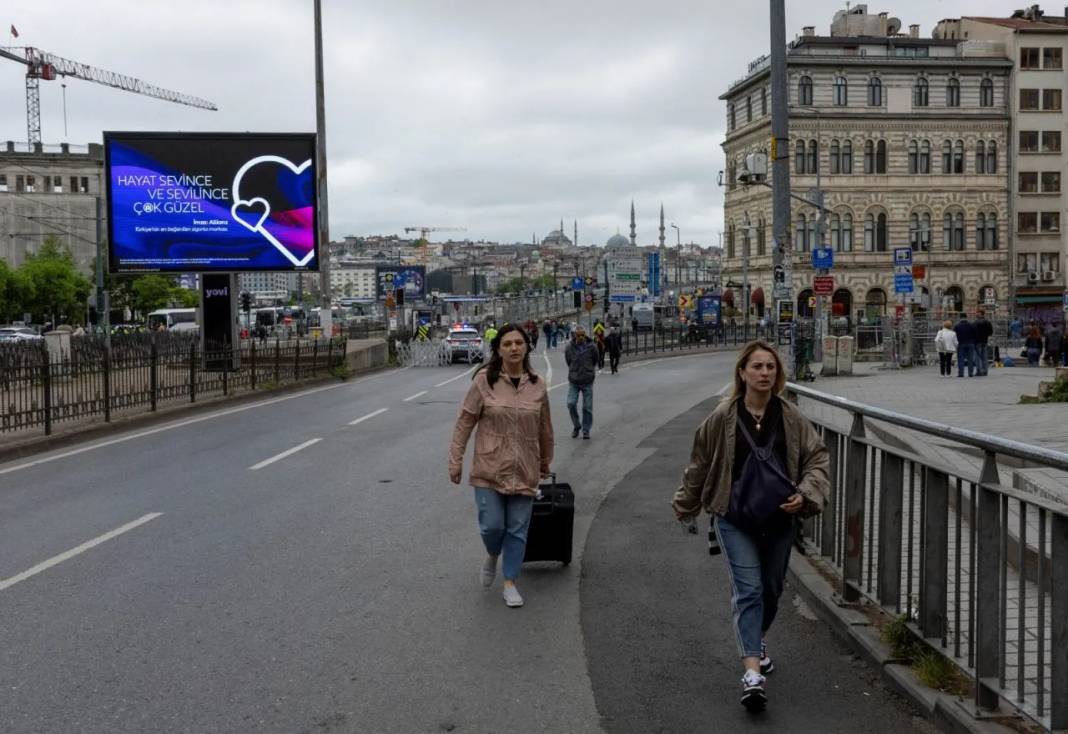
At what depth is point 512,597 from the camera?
22.8 feet

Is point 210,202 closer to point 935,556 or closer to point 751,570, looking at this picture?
point 751,570

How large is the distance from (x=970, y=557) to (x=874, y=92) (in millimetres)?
73902

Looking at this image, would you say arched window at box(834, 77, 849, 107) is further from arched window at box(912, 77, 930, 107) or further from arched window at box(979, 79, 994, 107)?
arched window at box(979, 79, 994, 107)

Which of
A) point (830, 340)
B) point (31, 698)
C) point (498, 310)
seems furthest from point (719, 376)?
point (498, 310)

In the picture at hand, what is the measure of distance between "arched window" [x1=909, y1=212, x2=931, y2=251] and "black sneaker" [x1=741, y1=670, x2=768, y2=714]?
243ft

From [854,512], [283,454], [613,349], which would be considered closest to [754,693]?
[854,512]

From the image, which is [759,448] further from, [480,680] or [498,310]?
[498,310]

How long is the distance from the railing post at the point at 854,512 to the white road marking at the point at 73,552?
5.29 metres

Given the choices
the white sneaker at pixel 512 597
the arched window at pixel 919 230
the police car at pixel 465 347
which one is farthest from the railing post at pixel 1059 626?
the arched window at pixel 919 230

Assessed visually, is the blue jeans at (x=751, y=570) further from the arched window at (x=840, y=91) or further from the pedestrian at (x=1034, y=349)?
the arched window at (x=840, y=91)

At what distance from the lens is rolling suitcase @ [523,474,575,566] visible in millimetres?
7824

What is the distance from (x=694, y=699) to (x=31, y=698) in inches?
121

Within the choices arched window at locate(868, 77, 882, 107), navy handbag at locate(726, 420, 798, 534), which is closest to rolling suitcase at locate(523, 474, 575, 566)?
navy handbag at locate(726, 420, 798, 534)

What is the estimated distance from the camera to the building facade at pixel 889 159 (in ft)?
240
